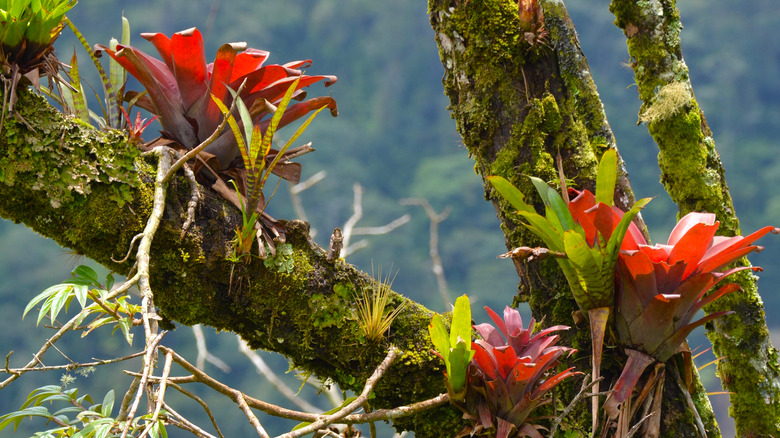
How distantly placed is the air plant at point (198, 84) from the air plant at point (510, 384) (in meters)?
0.66

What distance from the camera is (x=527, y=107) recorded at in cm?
139

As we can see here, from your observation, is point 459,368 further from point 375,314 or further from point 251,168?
point 251,168

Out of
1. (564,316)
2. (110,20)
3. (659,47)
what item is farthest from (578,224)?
(110,20)

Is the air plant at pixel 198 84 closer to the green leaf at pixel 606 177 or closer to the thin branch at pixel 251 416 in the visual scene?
the thin branch at pixel 251 416

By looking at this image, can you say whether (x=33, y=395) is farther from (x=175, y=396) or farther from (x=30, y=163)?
(x=175, y=396)

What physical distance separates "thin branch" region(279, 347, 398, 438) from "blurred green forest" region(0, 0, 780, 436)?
567 inches

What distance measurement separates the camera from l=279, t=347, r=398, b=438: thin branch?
101 cm

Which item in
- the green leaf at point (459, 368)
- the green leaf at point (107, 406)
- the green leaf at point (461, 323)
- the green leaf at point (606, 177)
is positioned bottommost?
the green leaf at point (107, 406)

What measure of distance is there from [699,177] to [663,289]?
51 centimetres

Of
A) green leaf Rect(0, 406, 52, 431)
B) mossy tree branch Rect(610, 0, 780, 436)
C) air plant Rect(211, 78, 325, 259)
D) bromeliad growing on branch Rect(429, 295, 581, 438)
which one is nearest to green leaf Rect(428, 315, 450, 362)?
bromeliad growing on branch Rect(429, 295, 581, 438)

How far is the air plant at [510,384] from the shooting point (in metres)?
1.16

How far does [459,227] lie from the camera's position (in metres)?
18.2

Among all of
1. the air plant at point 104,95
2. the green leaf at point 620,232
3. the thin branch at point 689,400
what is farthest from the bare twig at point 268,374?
the green leaf at point 620,232

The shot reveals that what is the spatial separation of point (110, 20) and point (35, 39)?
19.5 metres
